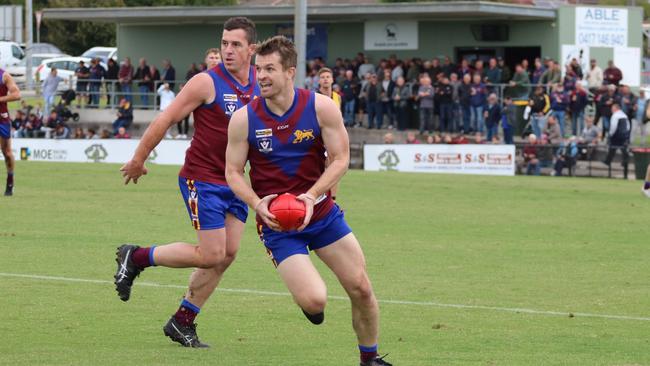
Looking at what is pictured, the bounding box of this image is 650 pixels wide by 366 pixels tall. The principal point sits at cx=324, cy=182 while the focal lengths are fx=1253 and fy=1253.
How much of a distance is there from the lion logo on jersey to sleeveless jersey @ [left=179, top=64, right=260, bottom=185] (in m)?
1.49

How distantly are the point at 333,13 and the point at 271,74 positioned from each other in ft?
118

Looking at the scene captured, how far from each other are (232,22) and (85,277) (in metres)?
4.41

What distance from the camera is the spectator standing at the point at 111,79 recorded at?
4469cm

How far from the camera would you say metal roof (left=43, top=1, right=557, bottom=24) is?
39906mm

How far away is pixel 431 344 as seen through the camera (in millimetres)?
9016

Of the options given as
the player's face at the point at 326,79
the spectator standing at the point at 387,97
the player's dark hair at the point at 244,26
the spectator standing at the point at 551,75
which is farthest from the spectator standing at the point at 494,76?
the player's dark hair at the point at 244,26

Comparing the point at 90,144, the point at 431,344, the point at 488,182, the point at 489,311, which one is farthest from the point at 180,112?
the point at 90,144

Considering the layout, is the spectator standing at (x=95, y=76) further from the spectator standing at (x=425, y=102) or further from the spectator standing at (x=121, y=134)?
the spectator standing at (x=425, y=102)

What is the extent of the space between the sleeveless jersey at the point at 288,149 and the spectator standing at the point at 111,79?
37.6 meters

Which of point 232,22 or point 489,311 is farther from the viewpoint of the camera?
point 489,311

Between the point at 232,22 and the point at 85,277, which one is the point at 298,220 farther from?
the point at 85,277

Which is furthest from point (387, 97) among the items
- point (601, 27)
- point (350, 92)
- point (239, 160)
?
point (239, 160)

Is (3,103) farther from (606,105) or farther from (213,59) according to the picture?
(606,105)

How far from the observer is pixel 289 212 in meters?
7.30
